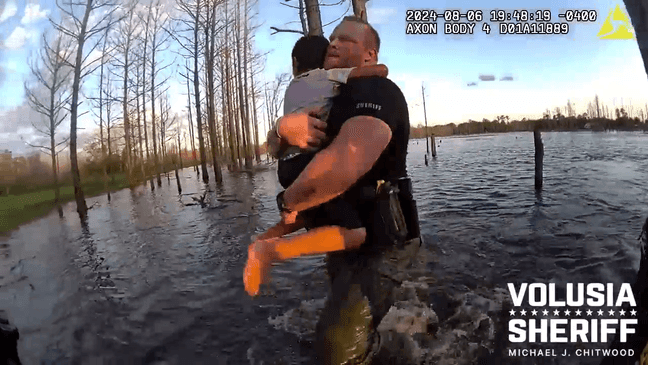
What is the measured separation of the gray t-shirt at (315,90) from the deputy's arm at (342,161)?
140 mm

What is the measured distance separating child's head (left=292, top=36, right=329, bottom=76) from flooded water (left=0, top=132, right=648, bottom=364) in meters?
0.83

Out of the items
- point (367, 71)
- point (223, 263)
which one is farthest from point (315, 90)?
point (223, 263)

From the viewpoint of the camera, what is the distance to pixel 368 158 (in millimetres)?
797

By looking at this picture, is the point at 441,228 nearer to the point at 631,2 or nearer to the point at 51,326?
the point at 631,2

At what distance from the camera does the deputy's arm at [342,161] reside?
0.77 m

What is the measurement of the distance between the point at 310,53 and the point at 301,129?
425mm

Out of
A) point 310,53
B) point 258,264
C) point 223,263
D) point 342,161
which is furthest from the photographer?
point 223,263

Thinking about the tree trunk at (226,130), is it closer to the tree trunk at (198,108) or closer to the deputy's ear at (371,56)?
the tree trunk at (198,108)

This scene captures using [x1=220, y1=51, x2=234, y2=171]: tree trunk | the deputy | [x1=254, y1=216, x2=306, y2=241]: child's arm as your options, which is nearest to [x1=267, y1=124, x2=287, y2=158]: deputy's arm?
the deputy

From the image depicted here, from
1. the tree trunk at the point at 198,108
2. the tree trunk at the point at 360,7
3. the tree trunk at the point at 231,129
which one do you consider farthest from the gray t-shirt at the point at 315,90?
the tree trunk at the point at 231,129

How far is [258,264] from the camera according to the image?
885 mm

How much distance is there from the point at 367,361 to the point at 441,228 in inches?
176

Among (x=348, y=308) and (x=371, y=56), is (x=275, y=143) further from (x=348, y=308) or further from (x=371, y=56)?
(x=348, y=308)

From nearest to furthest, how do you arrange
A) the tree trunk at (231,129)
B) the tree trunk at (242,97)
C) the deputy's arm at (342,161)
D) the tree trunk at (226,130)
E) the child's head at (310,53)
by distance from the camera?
the deputy's arm at (342,161), the child's head at (310,53), the tree trunk at (242,97), the tree trunk at (231,129), the tree trunk at (226,130)
